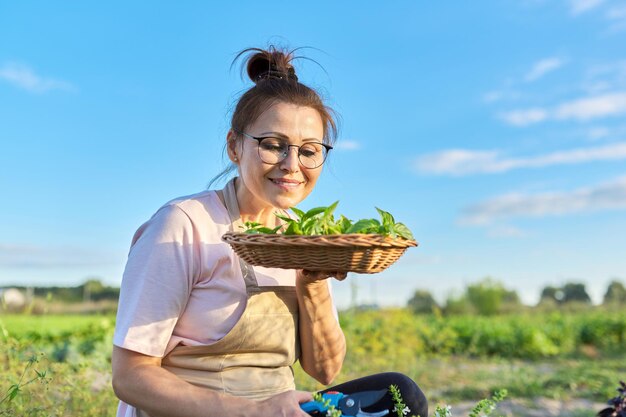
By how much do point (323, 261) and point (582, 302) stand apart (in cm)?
1633

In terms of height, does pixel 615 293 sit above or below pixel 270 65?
above

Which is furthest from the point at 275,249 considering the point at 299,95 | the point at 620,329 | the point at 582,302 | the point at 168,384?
the point at 582,302

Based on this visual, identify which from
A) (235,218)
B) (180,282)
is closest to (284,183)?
(235,218)

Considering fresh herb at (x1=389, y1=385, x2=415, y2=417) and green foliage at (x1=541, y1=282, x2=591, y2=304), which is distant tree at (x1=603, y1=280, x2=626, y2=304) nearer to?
green foliage at (x1=541, y1=282, x2=591, y2=304)

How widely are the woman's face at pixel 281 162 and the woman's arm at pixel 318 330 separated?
298mm

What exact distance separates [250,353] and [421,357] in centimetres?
726

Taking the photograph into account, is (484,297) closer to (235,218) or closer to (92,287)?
(92,287)

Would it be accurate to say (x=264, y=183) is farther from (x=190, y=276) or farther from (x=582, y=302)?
(x=582, y=302)

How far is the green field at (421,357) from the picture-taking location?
3893mm

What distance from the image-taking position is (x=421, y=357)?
9406mm

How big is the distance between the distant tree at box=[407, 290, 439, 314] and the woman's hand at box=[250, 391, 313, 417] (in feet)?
46.3

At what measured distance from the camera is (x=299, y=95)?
8.69ft

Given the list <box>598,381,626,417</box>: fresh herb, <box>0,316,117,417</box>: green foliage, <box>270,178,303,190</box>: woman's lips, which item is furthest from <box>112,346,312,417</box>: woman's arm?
<box>598,381,626,417</box>: fresh herb

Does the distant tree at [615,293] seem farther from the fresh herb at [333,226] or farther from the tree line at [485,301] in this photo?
the fresh herb at [333,226]
